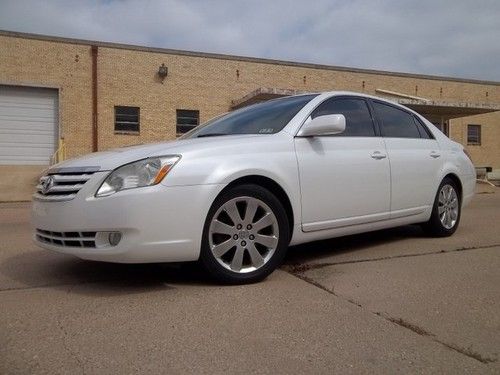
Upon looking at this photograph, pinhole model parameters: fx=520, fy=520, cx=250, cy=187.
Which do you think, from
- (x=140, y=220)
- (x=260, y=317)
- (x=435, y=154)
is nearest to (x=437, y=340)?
(x=260, y=317)

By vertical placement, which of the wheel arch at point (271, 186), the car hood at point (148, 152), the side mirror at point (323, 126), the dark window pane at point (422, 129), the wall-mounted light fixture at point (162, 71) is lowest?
the wheel arch at point (271, 186)

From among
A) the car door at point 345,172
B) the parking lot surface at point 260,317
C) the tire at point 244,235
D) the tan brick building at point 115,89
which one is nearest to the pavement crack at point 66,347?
the parking lot surface at point 260,317

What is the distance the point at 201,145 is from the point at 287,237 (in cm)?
100

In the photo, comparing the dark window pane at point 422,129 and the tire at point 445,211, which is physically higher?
the dark window pane at point 422,129

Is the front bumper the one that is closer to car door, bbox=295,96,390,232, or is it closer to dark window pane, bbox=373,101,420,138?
car door, bbox=295,96,390,232

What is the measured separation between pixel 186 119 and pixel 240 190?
19677 mm

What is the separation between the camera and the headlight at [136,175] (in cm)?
357

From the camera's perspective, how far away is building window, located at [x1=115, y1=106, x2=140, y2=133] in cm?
2192

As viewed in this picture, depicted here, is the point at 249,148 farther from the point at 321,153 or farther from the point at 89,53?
the point at 89,53

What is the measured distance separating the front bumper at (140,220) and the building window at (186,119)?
771 inches

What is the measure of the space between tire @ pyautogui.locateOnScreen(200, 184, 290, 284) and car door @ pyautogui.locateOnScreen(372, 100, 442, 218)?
1.72 meters

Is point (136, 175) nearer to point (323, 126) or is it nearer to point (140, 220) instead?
point (140, 220)

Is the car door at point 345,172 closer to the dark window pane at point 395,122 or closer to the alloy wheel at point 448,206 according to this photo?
the dark window pane at point 395,122

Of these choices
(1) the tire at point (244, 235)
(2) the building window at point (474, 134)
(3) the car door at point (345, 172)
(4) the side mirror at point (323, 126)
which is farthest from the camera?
(2) the building window at point (474, 134)
